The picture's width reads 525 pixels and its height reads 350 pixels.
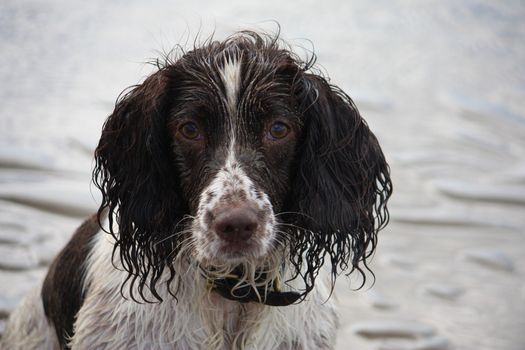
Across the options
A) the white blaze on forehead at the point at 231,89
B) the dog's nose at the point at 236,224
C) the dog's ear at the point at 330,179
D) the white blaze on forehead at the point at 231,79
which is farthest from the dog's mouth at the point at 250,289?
the white blaze on forehead at the point at 231,79

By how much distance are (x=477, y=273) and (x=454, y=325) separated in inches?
30.2

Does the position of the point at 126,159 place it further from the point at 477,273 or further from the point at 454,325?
the point at 477,273

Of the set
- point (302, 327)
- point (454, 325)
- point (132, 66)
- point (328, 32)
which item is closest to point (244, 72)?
point (302, 327)

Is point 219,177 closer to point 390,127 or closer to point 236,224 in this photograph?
point 236,224

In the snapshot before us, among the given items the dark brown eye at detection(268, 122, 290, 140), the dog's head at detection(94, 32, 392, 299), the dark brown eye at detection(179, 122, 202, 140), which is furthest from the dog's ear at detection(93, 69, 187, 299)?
the dark brown eye at detection(268, 122, 290, 140)

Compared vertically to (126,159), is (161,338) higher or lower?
lower

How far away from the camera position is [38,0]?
418 inches

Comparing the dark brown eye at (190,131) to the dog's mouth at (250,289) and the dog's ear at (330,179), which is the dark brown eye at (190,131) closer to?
the dog's ear at (330,179)

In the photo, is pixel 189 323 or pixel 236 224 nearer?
pixel 236 224

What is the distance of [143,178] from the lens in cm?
374

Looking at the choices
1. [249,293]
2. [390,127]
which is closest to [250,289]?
[249,293]

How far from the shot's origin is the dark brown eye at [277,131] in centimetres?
363

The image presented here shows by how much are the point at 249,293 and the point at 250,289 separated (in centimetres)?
2

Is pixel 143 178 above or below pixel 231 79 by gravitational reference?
below
